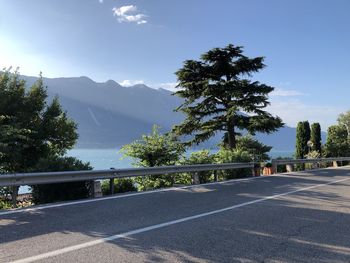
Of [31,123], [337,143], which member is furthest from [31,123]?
[337,143]

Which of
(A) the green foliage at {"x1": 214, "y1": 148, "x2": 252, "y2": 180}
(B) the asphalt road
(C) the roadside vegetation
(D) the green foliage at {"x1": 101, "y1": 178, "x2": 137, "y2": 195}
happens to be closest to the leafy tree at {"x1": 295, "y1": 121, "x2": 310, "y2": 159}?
(C) the roadside vegetation

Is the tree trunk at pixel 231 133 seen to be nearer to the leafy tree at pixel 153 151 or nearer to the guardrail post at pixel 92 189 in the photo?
the leafy tree at pixel 153 151

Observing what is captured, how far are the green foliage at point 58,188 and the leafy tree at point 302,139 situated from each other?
45.4m

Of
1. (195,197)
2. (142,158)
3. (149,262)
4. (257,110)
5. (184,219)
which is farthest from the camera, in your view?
(257,110)

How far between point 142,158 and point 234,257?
53.0 ft

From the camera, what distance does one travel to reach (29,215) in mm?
8328

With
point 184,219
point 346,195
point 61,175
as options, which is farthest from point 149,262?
point 346,195

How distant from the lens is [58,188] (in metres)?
10.9

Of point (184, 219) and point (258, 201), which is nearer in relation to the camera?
point (184, 219)

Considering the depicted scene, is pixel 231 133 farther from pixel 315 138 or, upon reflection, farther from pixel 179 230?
pixel 315 138

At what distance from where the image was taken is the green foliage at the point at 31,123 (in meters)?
17.3

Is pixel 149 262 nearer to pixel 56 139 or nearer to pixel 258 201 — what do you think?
pixel 258 201

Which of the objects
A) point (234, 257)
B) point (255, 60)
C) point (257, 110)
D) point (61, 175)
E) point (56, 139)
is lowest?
point (234, 257)

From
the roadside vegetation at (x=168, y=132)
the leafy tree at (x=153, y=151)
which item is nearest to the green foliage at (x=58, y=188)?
the roadside vegetation at (x=168, y=132)
